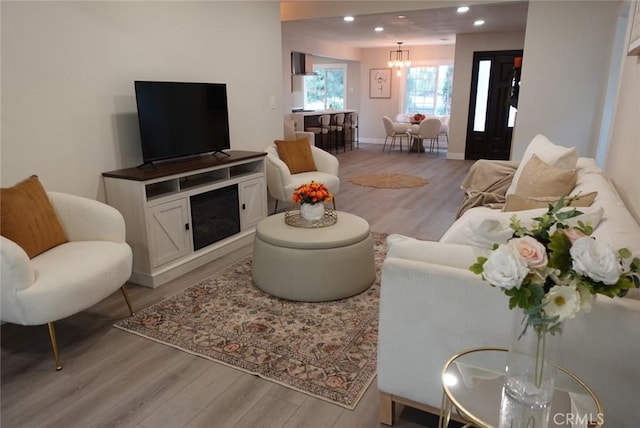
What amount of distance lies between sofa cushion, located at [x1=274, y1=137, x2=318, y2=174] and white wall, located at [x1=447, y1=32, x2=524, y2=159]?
17.1ft

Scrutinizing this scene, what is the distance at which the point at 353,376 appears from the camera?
7.12ft

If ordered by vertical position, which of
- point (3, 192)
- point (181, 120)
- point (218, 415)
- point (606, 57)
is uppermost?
point (606, 57)

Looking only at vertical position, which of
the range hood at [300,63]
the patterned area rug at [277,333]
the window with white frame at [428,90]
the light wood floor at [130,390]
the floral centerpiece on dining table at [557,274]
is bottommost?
the light wood floor at [130,390]

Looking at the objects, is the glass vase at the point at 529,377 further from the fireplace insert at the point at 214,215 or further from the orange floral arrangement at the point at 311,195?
the fireplace insert at the point at 214,215

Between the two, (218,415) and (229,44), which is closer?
(218,415)

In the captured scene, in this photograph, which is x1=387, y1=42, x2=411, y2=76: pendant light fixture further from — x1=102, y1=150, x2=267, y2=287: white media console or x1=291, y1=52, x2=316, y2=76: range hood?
x1=102, y1=150, x2=267, y2=287: white media console

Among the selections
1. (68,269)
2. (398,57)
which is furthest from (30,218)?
(398,57)

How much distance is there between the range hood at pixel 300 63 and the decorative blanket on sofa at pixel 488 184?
21.0ft

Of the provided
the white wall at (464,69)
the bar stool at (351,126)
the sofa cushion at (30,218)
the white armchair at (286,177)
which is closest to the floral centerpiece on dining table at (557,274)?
the sofa cushion at (30,218)

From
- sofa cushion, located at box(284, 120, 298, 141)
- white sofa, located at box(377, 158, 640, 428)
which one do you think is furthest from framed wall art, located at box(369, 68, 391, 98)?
white sofa, located at box(377, 158, 640, 428)

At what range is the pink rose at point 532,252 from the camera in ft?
3.35

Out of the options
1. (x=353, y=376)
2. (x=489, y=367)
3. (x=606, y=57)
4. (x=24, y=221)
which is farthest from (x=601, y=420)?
(x=606, y=57)

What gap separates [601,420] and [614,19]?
496 centimetres

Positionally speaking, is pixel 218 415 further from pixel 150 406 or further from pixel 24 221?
pixel 24 221
